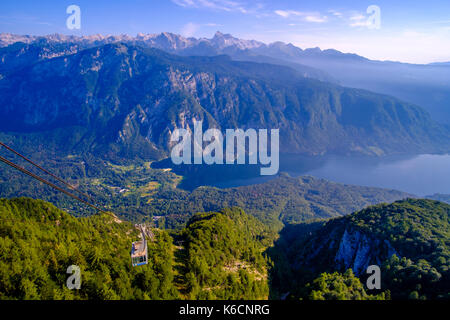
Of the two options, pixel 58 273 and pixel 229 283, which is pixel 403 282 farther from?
pixel 58 273

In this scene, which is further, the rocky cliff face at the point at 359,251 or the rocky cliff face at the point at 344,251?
the rocky cliff face at the point at 344,251

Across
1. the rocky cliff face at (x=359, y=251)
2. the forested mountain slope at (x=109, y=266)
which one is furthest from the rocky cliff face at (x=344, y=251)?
the forested mountain slope at (x=109, y=266)

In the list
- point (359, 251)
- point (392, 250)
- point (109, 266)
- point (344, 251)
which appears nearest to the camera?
point (109, 266)

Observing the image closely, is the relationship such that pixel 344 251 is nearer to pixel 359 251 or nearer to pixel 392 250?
pixel 359 251

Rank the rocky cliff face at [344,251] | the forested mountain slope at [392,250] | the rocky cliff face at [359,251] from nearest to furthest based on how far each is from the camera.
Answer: the forested mountain slope at [392,250] → the rocky cliff face at [359,251] → the rocky cliff face at [344,251]

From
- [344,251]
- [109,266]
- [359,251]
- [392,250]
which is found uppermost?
[109,266]

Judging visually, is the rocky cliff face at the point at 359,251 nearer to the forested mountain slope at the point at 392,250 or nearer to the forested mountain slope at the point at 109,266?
the forested mountain slope at the point at 392,250

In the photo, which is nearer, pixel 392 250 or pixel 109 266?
pixel 109 266

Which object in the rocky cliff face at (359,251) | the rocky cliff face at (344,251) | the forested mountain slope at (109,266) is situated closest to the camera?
the forested mountain slope at (109,266)

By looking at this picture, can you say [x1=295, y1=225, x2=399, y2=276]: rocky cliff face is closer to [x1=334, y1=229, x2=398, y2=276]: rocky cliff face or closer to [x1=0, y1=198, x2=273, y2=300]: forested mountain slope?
[x1=334, y1=229, x2=398, y2=276]: rocky cliff face

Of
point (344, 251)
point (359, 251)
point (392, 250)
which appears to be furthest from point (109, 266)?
point (344, 251)

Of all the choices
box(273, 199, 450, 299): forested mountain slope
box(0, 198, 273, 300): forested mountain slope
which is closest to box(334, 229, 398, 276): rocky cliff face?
box(273, 199, 450, 299): forested mountain slope
